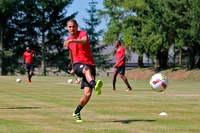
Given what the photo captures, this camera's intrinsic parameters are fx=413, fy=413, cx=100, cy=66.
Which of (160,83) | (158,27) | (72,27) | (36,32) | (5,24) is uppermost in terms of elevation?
(5,24)

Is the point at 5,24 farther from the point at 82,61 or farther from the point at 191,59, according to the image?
the point at 82,61

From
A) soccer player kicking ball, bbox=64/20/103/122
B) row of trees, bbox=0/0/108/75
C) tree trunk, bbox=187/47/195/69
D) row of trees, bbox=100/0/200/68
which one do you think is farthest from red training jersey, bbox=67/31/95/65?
row of trees, bbox=0/0/108/75

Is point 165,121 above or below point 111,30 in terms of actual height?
below

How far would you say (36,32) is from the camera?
59938mm

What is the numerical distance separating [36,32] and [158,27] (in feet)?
73.3

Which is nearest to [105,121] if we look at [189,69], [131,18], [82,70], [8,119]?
[82,70]

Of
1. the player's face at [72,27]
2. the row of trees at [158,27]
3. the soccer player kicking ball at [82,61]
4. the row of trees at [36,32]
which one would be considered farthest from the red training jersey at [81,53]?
the row of trees at [36,32]

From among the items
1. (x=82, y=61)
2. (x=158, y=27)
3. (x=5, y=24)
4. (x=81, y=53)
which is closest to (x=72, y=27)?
(x=81, y=53)

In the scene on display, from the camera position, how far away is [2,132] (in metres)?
7.29

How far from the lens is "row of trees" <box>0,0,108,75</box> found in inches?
2286

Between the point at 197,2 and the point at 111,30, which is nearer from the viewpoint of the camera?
the point at 197,2

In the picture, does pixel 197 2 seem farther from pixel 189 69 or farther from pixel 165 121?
pixel 165 121

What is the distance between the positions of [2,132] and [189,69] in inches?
1536

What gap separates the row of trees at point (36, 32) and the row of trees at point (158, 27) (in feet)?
27.1
